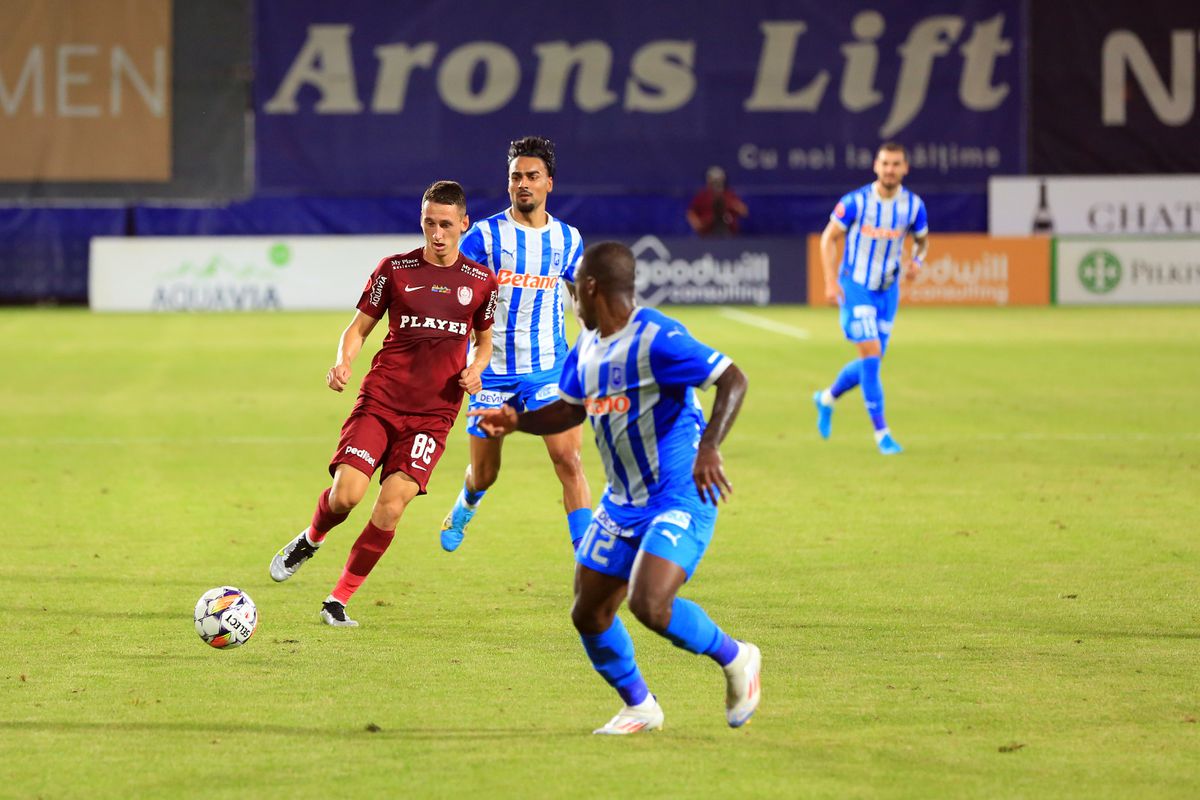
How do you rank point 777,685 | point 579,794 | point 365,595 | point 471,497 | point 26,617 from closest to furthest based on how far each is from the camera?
point 579,794 → point 777,685 → point 26,617 → point 365,595 → point 471,497

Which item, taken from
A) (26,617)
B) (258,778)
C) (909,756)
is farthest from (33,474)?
(909,756)

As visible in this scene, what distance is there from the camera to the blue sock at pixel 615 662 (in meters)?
5.98

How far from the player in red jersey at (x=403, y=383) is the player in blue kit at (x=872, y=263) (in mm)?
6362

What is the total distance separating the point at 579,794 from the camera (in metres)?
5.30

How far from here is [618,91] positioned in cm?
3369

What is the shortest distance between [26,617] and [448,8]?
89.0ft

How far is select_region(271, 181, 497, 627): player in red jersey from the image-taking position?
7898 mm

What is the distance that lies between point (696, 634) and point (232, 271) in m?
25.9

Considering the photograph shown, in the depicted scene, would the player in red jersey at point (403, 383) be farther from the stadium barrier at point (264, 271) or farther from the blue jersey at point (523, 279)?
the stadium barrier at point (264, 271)

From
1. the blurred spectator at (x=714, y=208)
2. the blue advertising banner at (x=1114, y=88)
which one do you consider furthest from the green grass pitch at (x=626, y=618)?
the blue advertising banner at (x=1114, y=88)

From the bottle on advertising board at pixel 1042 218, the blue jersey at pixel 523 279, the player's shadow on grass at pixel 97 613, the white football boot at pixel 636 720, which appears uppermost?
the bottle on advertising board at pixel 1042 218

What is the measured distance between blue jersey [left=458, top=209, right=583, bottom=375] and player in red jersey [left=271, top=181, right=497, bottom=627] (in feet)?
2.21

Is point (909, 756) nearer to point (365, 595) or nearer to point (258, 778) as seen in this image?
point (258, 778)

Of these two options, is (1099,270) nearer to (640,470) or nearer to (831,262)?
→ (831,262)
